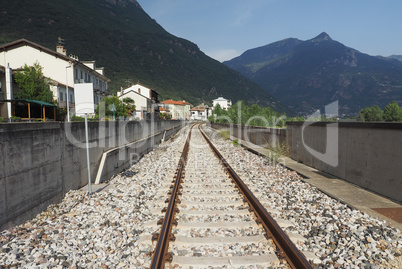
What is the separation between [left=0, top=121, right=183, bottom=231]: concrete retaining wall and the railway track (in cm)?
277

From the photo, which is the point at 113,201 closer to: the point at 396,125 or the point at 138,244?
the point at 138,244

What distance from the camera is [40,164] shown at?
5727mm

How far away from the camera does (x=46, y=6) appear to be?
134250mm

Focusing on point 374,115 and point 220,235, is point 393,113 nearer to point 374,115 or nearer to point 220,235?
point 374,115

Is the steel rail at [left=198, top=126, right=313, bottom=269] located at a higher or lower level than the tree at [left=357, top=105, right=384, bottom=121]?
lower

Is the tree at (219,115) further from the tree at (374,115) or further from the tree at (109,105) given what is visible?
the tree at (374,115)

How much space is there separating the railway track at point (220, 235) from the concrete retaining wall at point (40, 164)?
277 cm

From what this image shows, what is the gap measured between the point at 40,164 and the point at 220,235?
4.26 metres

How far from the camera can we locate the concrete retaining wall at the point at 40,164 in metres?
4.68

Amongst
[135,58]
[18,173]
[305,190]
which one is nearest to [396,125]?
[305,190]

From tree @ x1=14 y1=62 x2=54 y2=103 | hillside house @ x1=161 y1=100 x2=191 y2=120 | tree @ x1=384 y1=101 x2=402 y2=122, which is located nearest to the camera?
tree @ x1=14 y1=62 x2=54 y2=103

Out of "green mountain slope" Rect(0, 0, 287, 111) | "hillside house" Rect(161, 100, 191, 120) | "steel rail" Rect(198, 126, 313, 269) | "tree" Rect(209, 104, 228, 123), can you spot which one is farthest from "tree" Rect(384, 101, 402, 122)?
"steel rail" Rect(198, 126, 313, 269)

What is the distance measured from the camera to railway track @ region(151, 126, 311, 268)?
366 cm

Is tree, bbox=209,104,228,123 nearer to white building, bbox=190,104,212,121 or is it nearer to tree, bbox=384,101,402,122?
tree, bbox=384,101,402,122
